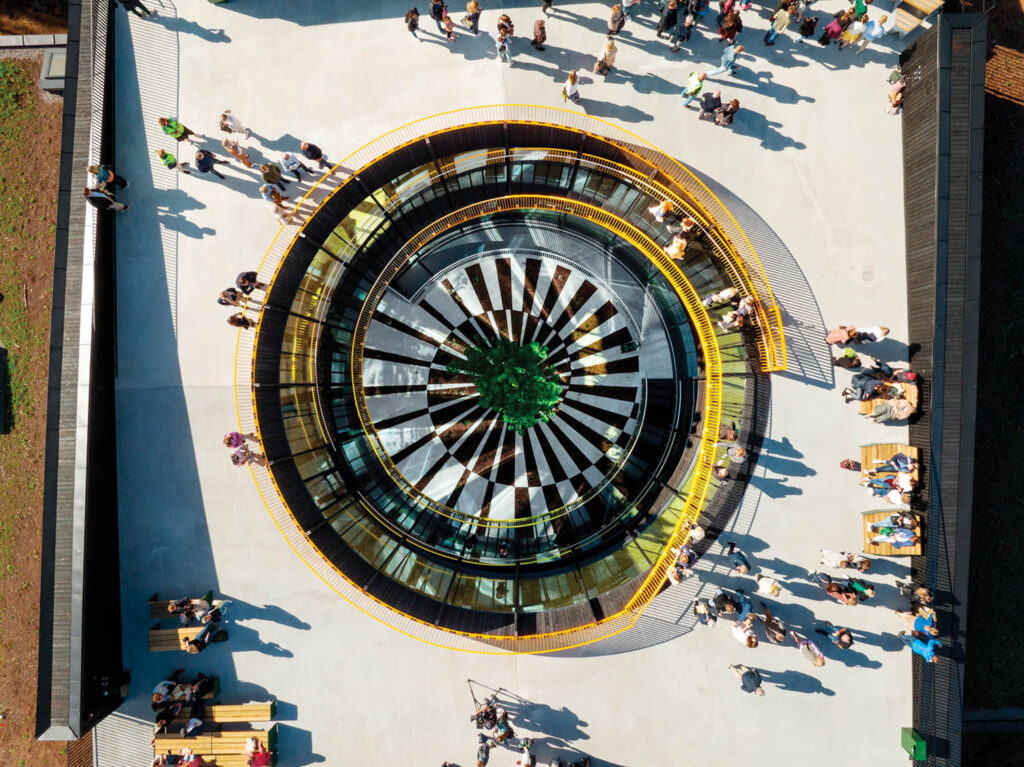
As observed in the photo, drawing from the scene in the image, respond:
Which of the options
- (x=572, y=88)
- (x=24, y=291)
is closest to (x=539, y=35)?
(x=572, y=88)

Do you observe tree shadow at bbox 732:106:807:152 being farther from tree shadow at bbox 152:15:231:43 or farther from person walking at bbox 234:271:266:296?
tree shadow at bbox 152:15:231:43

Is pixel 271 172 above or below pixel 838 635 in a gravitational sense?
above

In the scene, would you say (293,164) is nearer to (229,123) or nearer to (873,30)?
(229,123)

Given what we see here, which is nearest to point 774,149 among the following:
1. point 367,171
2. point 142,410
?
point 367,171

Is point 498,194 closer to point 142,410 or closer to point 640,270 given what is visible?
point 640,270

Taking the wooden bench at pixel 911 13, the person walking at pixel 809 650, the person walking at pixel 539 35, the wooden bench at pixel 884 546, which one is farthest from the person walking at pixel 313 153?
the person walking at pixel 809 650

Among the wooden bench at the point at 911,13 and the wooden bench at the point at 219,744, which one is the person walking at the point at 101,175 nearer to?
the wooden bench at the point at 219,744
